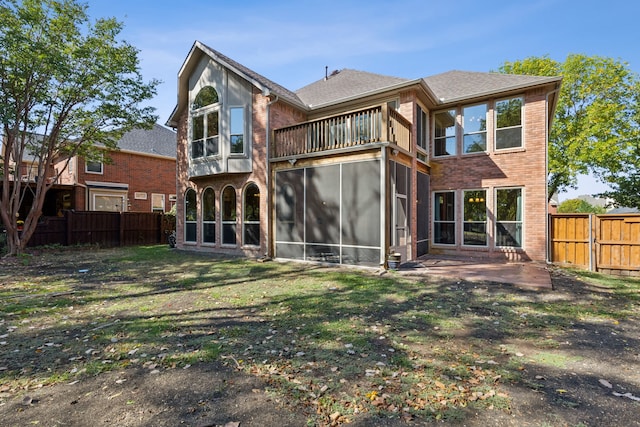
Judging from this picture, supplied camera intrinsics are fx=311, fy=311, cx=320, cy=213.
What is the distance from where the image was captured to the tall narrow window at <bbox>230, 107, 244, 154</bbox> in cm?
1241

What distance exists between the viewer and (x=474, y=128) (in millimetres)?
12141

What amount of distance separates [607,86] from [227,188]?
25.2 m

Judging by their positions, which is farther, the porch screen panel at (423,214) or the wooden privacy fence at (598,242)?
the porch screen panel at (423,214)

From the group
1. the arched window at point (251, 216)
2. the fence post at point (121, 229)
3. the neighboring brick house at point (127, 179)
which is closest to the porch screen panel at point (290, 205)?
the arched window at point (251, 216)

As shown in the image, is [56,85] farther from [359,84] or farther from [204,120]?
[359,84]

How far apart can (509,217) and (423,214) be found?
117 inches

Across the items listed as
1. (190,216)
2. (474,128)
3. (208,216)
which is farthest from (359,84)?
(190,216)

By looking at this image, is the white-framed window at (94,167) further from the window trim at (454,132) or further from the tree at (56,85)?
Answer: the window trim at (454,132)

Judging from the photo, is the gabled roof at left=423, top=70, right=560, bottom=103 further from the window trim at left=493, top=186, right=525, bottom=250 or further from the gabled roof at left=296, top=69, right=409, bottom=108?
the window trim at left=493, top=186, right=525, bottom=250

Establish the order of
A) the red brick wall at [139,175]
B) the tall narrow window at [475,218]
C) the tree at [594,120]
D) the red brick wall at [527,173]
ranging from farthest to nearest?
the red brick wall at [139,175]
the tree at [594,120]
the tall narrow window at [475,218]
the red brick wall at [527,173]

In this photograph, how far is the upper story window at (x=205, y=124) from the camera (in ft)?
42.7

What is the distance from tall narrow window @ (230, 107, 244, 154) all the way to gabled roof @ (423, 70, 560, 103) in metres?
7.91

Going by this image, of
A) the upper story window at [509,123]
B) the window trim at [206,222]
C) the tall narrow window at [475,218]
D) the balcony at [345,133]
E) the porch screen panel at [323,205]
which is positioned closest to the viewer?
the balcony at [345,133]

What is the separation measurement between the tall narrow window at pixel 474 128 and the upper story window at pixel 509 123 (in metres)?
0.44
